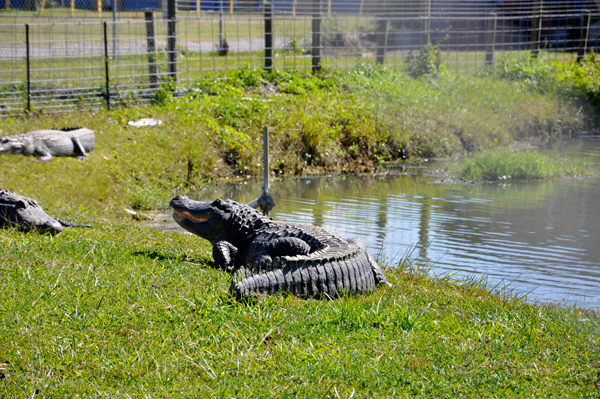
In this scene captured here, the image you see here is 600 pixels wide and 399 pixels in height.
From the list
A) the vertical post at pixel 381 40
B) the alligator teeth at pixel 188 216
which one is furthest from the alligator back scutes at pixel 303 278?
the vertical post at pixel 381 40

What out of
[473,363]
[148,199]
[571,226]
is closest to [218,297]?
[473,363]

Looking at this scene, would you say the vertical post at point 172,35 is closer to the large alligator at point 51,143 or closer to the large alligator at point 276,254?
the large alligator at point 51,143

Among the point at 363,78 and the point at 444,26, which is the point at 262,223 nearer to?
the point at 363,78

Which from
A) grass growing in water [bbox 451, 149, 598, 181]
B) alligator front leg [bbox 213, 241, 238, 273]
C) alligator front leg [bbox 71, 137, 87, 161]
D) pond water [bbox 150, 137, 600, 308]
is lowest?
pond water [bbox 150, 137, 600, 308]

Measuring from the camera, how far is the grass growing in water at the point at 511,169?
959cm

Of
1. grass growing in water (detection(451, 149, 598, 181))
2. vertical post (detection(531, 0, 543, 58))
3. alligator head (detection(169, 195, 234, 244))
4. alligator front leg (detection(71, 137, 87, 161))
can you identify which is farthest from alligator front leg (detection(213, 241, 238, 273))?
vertical post (detection(531, 0, 543, 58))

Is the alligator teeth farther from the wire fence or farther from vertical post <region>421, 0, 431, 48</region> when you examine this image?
vertical post <region>421, 0, 431, 48</region>

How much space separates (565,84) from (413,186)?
753 centimetres

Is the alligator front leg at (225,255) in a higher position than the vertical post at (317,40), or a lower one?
lower

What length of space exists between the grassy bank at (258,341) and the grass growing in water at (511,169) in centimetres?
556

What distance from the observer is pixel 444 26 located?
712 inches

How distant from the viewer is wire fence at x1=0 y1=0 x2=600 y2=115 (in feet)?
35.7

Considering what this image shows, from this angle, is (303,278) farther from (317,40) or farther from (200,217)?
(317,40)

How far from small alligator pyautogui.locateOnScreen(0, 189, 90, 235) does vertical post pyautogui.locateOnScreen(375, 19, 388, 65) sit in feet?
36.2
